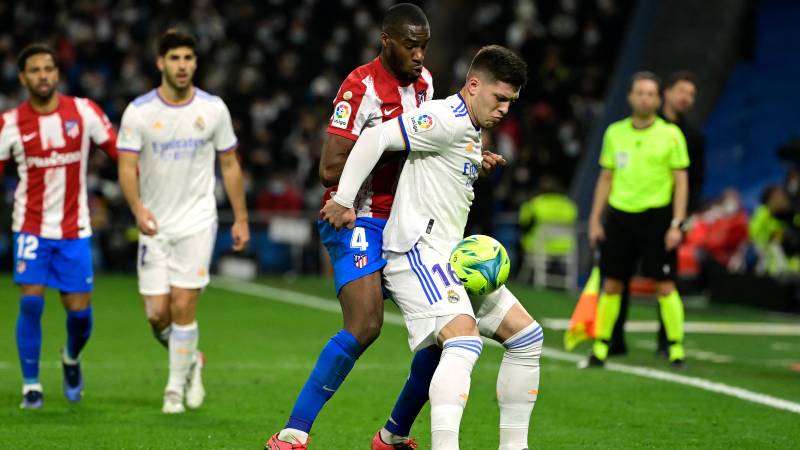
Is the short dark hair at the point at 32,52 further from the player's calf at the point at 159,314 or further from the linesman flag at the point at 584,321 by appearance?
the linesman flag at the point at 584,321

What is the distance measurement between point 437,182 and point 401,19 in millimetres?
823

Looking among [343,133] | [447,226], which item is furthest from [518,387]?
[343,133]

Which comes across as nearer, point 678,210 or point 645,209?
point 678,210

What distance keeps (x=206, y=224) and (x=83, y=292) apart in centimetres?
97

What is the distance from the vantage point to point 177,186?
8.78 m

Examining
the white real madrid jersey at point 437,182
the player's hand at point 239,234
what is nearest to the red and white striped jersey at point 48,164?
the player's hand at point 239,234

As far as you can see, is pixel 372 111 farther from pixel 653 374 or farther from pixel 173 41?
pixel 653 374

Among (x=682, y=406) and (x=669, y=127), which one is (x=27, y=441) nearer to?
(x=682, y=406)

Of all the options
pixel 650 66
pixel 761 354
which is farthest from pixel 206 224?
pixel 650 66

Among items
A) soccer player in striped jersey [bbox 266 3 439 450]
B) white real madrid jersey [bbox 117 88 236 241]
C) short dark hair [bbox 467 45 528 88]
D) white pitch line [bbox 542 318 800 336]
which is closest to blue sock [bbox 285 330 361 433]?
soccer player in striped jersey [bbox 266 3 439 450]

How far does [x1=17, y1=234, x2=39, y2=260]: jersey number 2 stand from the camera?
8867 mm

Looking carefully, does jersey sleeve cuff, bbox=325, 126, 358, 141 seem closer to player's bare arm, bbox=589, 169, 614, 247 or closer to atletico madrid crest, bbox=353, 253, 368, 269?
atletico madrid crest, bbox=353, 253, 368, 269

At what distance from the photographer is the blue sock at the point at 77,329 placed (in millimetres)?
9008

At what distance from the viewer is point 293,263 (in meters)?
24.7
